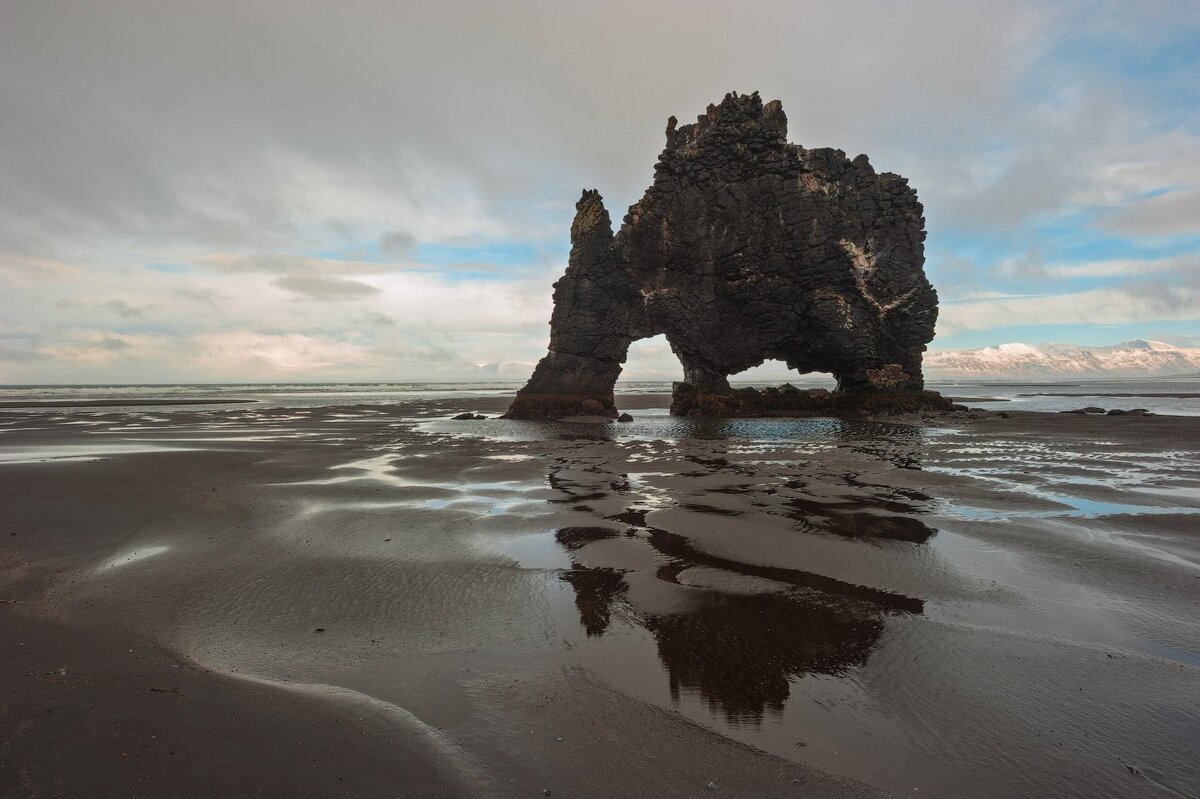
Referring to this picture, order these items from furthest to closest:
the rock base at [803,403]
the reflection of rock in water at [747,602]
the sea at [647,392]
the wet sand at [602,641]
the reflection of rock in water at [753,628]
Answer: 1. the sea at [647,392]
2. the rock base at [803,403]
3. the reflection of rock in water at [747,602]
4. the reflection of rock in water at [753,628]
5. the wet sand at [602,641]

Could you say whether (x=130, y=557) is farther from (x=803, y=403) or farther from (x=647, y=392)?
(x=647, y=392)

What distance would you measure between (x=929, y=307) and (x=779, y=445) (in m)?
30.6

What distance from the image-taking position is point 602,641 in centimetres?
594

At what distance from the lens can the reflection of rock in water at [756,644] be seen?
488 cm

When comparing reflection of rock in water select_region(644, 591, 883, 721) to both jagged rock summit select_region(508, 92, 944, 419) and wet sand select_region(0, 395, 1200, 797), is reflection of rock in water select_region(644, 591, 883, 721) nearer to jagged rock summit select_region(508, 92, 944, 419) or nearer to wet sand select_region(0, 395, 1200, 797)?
wet sand select_region(0, 395, 1200, 797)

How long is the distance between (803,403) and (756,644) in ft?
142

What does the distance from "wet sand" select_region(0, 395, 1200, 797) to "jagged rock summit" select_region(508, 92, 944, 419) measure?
33.3 m

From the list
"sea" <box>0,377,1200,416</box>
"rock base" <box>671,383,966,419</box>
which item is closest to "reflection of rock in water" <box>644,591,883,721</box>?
"rock base" <box>671,383,966,419</box>

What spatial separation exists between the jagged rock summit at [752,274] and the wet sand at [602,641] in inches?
1312

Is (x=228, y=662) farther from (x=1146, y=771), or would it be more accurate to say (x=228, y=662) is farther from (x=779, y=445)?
(x=779, y=445)

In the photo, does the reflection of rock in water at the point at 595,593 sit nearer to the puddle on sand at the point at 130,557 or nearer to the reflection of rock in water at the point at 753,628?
the reflection of rock in water at the point at 753,628

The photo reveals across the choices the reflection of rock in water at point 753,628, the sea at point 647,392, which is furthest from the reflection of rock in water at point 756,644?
the sea at point 647,392

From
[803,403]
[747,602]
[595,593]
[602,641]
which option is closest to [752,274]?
[803,403]

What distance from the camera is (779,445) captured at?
82.4 ft
